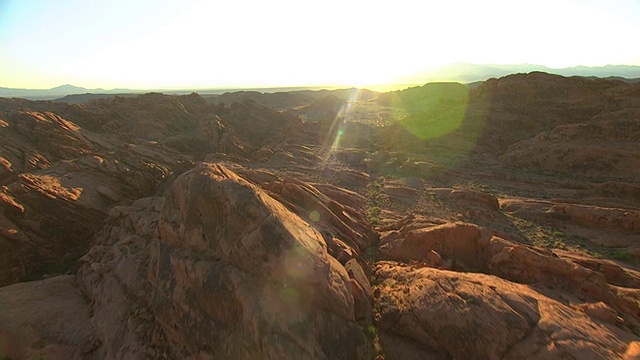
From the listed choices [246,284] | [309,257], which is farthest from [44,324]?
[309,257]

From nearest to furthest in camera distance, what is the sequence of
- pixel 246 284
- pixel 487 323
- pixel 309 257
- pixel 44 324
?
pixel 487 323
pixel 246 284
pixel 309 257
pixel 44 324

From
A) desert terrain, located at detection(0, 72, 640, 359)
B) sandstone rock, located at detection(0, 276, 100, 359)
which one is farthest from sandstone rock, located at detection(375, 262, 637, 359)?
sandstone rock, located at detection(0, 276, 100, 359)

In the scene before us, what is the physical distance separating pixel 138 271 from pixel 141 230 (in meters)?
3.46

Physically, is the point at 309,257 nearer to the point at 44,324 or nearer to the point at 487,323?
the point at 487,323

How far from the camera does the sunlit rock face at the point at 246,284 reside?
1001 cm

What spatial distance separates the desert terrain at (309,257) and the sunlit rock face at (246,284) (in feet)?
0.20

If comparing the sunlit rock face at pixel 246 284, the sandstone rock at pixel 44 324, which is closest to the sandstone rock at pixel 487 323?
the sunlit rock face at pixel 246 284

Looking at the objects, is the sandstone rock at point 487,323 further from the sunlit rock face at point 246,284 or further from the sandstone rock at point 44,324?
the sandstone rock at point 44,324

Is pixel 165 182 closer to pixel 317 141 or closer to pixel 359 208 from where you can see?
pixel 359 208

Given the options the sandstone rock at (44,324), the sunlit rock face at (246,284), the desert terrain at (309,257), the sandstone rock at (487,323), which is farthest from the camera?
the sandstone rock at (44,324)

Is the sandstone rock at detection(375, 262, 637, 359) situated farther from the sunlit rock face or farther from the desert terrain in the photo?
the sunlit rock face

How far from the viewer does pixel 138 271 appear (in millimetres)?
14508

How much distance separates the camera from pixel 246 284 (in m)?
10.9

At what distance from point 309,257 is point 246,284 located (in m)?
2.46
